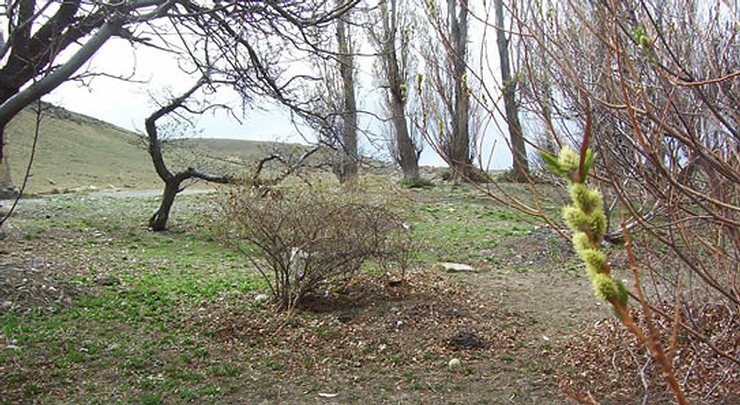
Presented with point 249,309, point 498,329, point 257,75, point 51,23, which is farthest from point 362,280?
point 51,23

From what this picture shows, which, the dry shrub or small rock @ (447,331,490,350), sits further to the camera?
small rock @ (447,331,490,350)

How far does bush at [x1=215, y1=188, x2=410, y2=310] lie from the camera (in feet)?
18.4

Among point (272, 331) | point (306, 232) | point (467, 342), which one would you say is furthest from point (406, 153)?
point (467, 342)

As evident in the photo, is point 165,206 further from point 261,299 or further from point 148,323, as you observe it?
point 148,323

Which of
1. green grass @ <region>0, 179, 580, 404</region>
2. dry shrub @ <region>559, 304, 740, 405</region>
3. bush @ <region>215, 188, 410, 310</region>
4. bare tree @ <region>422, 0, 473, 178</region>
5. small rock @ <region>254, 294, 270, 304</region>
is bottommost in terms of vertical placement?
green grass @ <region>0, 179, 580, 404</region>

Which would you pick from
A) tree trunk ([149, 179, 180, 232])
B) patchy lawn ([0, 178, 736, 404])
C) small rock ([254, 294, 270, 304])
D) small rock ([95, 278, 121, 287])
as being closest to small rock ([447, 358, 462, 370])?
patchy lawn ([0, 178, 736, 404])

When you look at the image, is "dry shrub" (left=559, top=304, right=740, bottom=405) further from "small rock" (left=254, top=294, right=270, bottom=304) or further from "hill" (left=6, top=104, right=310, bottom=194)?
"hill" (left=6, top=104, right=310, bottom=194)

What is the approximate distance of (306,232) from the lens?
5629mm

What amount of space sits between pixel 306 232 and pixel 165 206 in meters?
5.54

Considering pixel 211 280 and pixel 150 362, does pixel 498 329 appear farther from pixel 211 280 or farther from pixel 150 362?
pixel 211 280

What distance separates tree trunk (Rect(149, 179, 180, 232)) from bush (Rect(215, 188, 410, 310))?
4.68 m

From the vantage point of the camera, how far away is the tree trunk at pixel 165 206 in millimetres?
10352

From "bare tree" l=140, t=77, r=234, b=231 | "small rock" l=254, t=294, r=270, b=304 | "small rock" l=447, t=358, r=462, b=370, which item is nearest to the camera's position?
"small rock" l=447, t=358, r=462, b=370

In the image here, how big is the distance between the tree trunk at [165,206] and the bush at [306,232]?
4.68 meters
